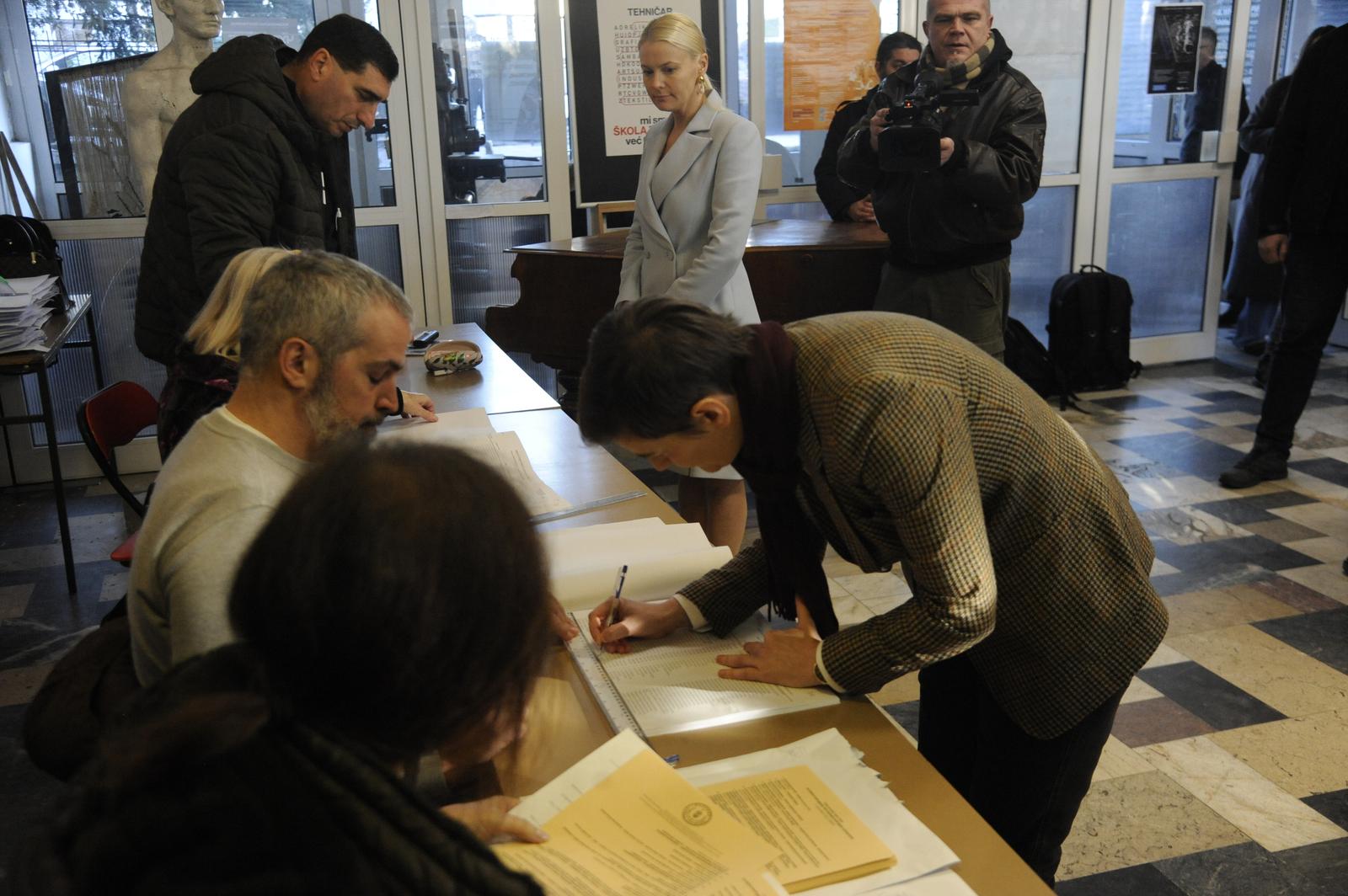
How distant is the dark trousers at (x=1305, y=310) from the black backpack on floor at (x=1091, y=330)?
4.30ft

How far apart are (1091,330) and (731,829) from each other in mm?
4896

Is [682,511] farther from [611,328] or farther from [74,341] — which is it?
[74,341]

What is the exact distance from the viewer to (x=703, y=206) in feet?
9.97

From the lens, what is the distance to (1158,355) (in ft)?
19.9

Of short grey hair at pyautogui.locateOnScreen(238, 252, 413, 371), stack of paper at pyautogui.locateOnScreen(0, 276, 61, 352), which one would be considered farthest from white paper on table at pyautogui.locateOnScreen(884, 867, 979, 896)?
stack of paper at pyautogui.locateOnScreen(0, 276, 61, 352)

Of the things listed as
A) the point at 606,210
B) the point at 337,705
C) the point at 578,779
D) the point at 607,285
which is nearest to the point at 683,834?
the point at 578,779

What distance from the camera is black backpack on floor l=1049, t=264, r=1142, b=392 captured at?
18.0 ft

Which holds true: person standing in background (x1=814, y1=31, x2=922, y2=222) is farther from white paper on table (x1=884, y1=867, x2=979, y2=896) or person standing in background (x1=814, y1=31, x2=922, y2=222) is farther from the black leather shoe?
white paper on table (x1=884, y1=867, x2=979, y2=896)

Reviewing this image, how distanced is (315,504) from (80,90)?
4.44 metres

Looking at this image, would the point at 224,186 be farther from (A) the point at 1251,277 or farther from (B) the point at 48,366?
(A) the point at 1251,277

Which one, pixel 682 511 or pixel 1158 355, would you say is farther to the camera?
pixel 1158 355

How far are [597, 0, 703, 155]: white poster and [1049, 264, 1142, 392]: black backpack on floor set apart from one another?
2192 millimetres

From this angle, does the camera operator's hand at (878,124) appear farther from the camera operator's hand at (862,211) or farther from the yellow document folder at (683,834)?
the yellow document folder at (683,834)

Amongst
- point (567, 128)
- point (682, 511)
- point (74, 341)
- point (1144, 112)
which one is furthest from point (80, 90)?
point (1144, 112)
